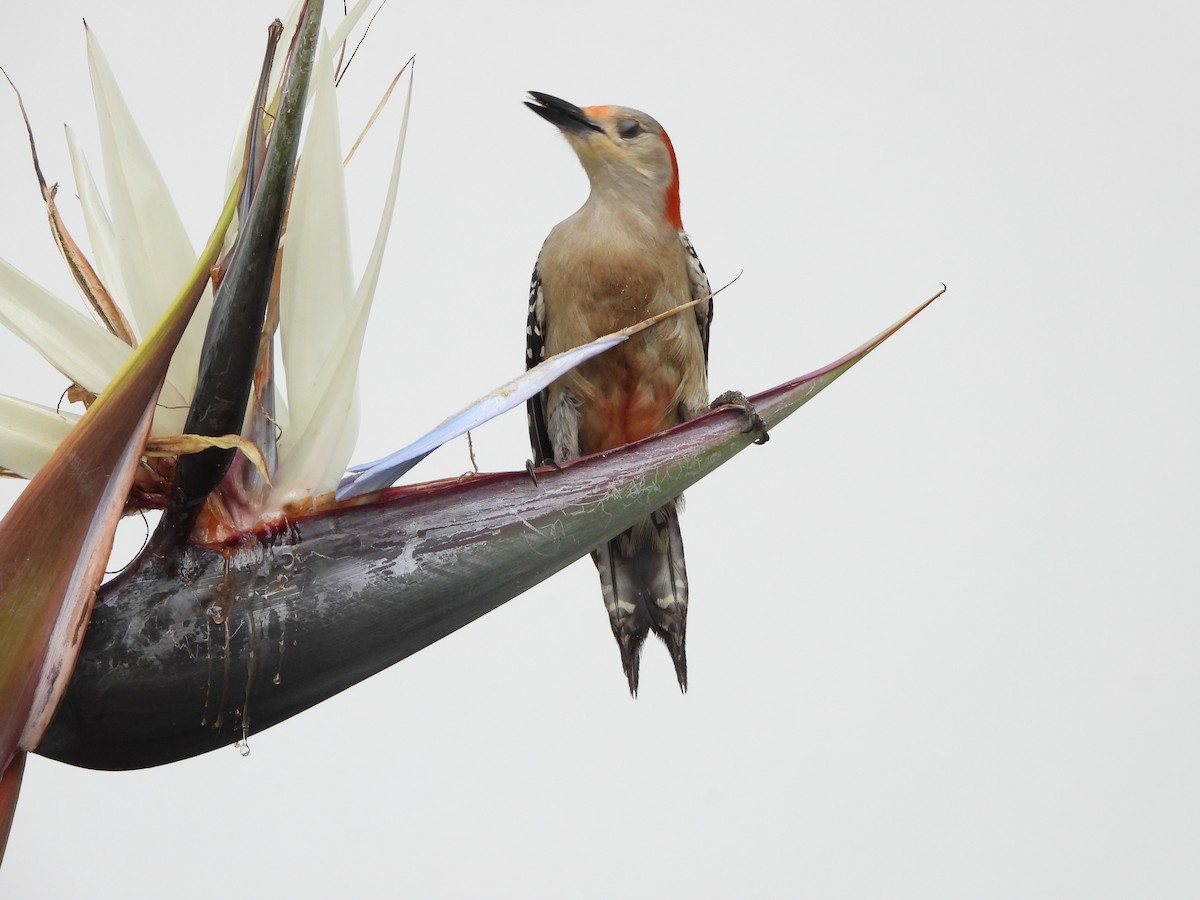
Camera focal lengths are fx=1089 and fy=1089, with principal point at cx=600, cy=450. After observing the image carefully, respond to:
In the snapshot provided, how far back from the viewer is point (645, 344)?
165 cm

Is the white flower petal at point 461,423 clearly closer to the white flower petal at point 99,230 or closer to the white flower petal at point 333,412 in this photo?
the white flower petal at point 333,412

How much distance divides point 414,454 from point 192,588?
0.65 feet

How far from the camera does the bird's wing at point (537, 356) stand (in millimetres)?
1739

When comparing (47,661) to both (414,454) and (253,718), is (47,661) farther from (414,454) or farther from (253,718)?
(414,454)

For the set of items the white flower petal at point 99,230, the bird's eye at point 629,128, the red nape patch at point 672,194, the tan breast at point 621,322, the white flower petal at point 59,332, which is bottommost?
the white flower petal at point 59,332

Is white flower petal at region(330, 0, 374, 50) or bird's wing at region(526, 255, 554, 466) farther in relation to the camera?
bird's wing at region(526, 255, 554, 466)

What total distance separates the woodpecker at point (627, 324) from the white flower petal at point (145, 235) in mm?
769

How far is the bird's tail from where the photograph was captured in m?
1.67

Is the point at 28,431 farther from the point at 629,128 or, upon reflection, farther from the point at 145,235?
the point at 629,128

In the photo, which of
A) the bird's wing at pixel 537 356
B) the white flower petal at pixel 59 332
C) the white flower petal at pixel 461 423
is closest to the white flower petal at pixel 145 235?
the white flower petal at pixel 59 332

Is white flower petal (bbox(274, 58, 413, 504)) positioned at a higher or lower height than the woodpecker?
lower

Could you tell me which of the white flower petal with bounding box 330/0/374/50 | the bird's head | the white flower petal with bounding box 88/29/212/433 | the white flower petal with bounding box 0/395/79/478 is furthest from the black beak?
the white flower petal with bounding box 0/395/79/478

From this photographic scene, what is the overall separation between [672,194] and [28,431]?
110cm

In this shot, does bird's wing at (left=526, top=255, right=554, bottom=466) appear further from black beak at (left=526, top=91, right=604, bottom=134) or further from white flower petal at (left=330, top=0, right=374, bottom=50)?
white flower petal at (left=330, top=0, right=374, bottom=50)
